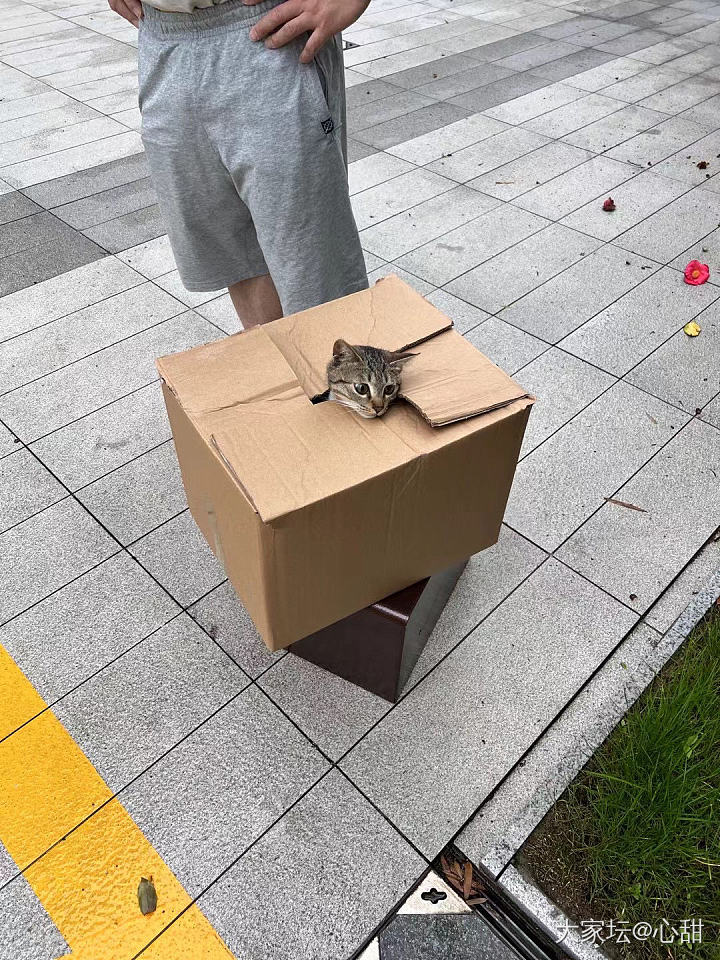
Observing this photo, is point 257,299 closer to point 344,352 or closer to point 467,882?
point 344,352

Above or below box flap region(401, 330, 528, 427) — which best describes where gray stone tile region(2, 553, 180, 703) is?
below

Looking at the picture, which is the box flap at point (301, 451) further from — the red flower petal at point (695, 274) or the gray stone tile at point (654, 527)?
the red flower petal at point (695, 274)

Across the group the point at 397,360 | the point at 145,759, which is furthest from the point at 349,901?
the point at 397,360

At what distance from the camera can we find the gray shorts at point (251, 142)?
5.70ft

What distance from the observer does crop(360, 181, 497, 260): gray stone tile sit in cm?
393

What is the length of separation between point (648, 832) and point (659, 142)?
4.93 metres

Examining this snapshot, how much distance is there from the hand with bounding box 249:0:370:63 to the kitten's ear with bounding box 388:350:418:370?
32.7 inches

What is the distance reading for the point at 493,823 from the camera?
180cm

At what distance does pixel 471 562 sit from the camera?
7.83 feet

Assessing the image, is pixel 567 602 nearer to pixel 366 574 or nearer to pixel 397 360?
pixel 366 574

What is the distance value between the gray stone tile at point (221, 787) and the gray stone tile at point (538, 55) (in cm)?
630

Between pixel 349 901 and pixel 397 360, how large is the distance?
1.33 metres

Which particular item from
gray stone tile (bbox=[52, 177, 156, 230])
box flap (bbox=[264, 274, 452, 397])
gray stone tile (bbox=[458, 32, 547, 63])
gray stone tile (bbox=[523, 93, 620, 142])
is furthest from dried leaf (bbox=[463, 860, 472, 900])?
gray stone tile (bbox=[458, 32, 547, 63])

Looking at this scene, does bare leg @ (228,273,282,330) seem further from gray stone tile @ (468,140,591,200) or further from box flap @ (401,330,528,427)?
gray stone tile @ (468,140,591,200)
